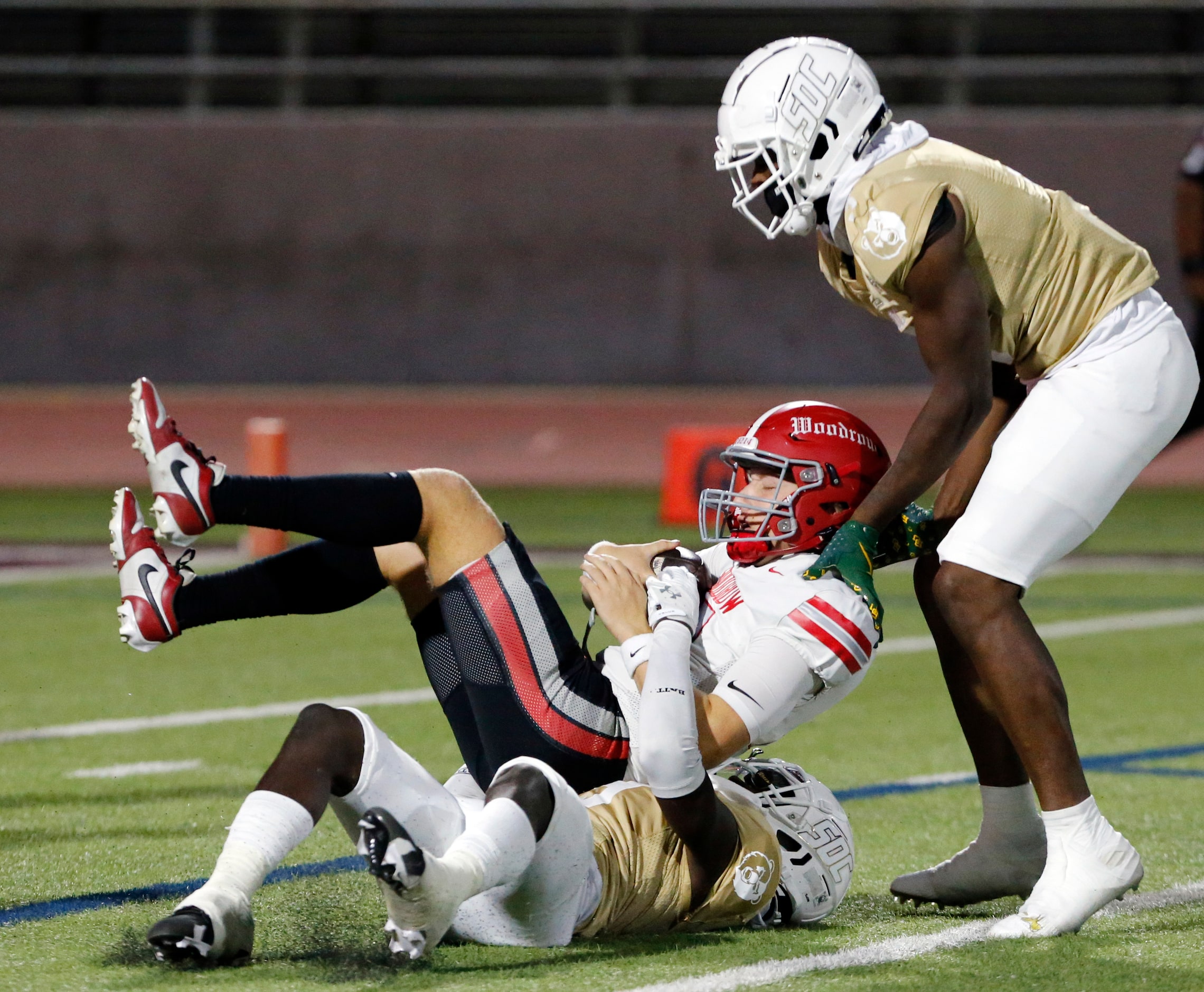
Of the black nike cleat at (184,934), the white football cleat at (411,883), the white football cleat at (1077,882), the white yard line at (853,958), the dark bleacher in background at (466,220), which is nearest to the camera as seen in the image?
the white football cleat at (411,883)

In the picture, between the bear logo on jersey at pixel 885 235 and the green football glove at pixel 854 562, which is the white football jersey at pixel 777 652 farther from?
the bear logo on jersey at pixel 885 235

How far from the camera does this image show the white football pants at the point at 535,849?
3305 mm

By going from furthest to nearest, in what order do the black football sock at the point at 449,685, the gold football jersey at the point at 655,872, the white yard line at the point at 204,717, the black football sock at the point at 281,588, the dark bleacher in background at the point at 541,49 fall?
1. the dark bleacher in background at the point at 541,49
2. the white yard line at the point at 204,717
3. the black football sock at the point at 281,588
4. the black football sock at the point at 449,685
5. the gold football jersey at the point at 655,872

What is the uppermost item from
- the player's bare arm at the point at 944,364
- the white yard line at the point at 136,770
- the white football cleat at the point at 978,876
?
the player's bare arm at the point at 944,364

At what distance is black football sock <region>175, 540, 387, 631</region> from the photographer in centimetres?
396

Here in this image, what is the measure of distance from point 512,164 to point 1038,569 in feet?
55.0

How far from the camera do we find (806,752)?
6.01 meters

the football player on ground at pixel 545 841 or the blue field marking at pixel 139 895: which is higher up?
the football player on ground at pixel 545 841

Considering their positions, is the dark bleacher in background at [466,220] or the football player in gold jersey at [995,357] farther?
the dark bleacher in background at [466,220]

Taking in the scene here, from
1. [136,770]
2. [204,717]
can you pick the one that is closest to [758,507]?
[136,770]

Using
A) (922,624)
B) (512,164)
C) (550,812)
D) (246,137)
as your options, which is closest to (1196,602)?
(922,624)

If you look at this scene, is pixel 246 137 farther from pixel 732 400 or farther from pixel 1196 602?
pixel 1196 602

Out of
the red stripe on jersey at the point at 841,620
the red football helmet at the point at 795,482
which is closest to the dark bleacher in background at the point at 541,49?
the red football helmet at the point at 795,482

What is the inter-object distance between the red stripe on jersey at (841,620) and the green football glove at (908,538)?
34 cm
